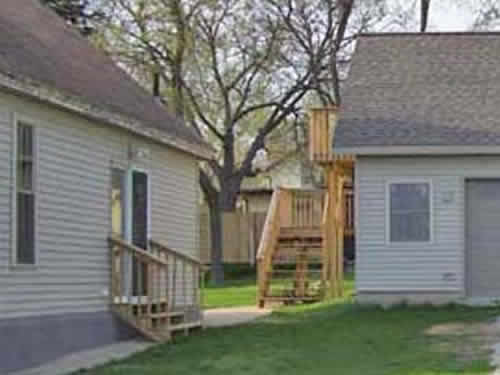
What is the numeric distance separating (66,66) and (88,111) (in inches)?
57.4

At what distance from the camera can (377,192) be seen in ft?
71.9

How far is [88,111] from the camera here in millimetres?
15859

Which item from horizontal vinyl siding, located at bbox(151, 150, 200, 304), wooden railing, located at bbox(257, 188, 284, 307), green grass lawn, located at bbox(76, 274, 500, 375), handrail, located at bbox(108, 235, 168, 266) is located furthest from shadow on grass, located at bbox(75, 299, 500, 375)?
wooden railing, located at bbox(257, 188, 284, 307)

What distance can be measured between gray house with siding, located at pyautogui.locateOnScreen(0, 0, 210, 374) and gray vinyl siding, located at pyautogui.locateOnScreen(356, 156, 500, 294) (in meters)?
3.10

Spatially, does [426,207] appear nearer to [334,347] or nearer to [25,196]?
[334,347]

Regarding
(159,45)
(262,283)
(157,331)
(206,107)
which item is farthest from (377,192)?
(206,107)

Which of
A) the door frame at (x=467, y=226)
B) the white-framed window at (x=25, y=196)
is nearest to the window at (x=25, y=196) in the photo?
the white-framed window at (x=25, y=196)

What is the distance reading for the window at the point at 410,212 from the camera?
2186 cm

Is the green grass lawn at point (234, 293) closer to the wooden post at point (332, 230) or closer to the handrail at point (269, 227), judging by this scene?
the handrail at point (269, 227)

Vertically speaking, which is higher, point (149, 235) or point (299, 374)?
point (149, 235)

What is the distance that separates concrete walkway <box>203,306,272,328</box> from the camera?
20.8 m

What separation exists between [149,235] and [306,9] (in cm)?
1750

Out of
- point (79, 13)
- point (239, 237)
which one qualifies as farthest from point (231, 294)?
point (239, 237)

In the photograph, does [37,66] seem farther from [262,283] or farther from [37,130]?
[262,283]
